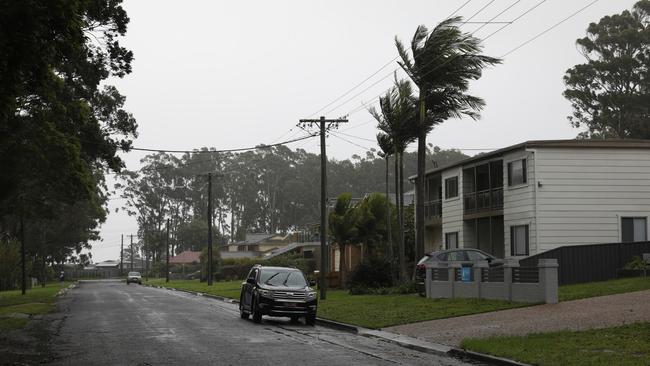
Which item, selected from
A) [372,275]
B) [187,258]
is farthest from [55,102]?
[187,258]

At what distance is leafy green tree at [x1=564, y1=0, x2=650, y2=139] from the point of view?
2168 inches

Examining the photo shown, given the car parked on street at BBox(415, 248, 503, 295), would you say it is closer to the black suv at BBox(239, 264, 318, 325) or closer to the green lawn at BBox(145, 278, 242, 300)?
the black suv at BBox(239, 264, 318, 325)

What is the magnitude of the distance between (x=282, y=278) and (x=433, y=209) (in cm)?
2209

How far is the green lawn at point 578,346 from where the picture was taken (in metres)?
12.0

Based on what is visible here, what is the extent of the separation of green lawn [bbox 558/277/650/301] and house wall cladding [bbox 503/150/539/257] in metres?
7.15

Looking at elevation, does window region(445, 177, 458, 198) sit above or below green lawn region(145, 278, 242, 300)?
above

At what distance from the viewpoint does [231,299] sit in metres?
38.7

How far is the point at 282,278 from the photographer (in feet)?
78.1

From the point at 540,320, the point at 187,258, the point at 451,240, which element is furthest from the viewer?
the point at 187,258

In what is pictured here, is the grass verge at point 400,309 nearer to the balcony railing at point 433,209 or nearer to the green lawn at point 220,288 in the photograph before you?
the green lawn at point 220,288

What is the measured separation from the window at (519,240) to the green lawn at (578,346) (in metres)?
18.2

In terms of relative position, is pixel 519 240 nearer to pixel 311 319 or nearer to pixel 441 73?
pixel 441 73

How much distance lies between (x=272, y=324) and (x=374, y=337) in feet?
16.5

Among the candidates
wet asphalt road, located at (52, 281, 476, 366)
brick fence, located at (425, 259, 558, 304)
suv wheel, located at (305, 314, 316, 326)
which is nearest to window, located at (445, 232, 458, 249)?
brick fence, located at (425, 259, 558, 304)
